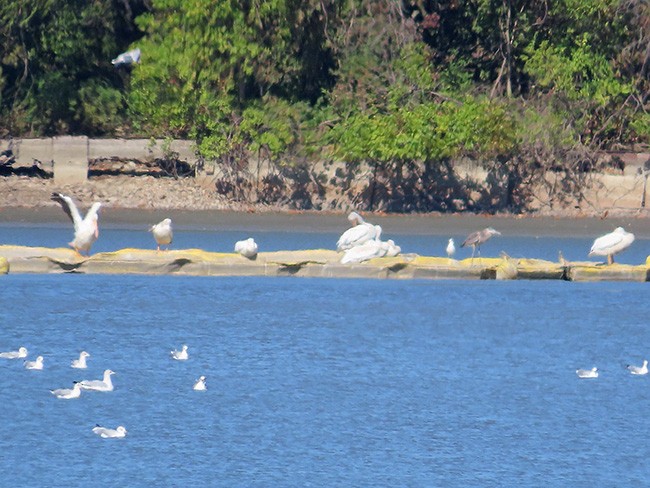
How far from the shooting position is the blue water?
17828 millimetres

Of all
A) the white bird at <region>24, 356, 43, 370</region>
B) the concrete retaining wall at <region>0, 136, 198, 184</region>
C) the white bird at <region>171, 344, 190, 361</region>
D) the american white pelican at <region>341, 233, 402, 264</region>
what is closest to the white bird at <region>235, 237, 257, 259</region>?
the american white pelican at <region>341, 233, 402, 264</region>

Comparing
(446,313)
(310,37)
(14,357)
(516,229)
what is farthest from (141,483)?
(310,37)

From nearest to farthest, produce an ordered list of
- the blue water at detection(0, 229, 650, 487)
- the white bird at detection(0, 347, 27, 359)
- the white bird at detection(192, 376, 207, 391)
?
1. the blue water at detection(0, 229, 650, 487)
2. the white bird at detection(192, 376, 207, 391)
3. the white bird at detection(0, 347, 27, 359)

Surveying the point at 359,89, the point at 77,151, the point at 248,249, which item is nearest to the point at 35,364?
the point at 248,249

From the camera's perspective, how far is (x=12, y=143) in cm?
3762

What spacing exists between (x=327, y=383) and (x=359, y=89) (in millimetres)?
17227

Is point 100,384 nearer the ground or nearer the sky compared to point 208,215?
nearer the ground

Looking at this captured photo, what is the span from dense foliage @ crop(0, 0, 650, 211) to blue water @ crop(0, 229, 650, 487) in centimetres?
718

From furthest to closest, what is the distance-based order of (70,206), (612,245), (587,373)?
1. (612,245)
2. (70,206)
3. (587,373)

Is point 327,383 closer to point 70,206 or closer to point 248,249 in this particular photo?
point 248,249

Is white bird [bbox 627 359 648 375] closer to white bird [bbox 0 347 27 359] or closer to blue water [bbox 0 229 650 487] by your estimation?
blue water [bbox 0 229 650 487]

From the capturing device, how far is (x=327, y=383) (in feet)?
72.2

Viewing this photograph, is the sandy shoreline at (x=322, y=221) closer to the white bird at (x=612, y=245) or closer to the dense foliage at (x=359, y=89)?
the dense foliage at (x=359, y=89)

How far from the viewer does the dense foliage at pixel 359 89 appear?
122 ft
